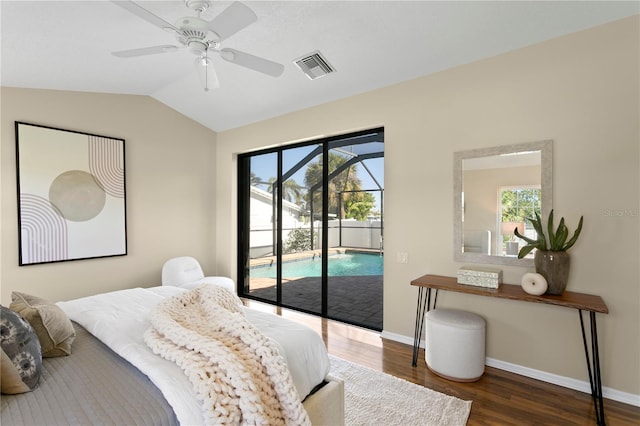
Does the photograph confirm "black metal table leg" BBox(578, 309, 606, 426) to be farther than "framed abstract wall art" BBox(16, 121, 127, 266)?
No

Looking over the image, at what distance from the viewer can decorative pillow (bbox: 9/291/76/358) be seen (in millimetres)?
1394

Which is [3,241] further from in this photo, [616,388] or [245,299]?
[616,388]

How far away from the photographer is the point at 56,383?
118 cm

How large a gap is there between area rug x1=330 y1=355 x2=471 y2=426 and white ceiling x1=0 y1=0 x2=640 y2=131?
269 centimetres

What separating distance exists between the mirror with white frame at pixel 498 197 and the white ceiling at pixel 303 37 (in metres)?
0.86

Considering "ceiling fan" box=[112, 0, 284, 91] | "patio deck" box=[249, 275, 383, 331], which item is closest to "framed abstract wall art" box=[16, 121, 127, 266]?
"ceiling fan" box=[112, 0, 284, 91]

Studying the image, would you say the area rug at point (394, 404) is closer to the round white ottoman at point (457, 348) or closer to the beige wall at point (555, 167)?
the round white ottoman at point (457, 348)

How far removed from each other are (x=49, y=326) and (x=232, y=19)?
184 centimetres

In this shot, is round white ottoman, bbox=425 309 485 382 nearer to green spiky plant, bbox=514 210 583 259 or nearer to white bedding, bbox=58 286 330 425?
green spiky plant, bbox=514 210 583 259

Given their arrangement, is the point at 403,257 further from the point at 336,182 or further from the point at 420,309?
the point at 336,182

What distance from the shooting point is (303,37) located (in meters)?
2.52

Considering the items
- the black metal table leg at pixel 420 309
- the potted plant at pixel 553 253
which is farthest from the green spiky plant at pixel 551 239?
the black metal table leg at pixel 420 309

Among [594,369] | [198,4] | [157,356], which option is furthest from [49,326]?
[594,369]

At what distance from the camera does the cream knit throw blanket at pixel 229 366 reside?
1.08m
